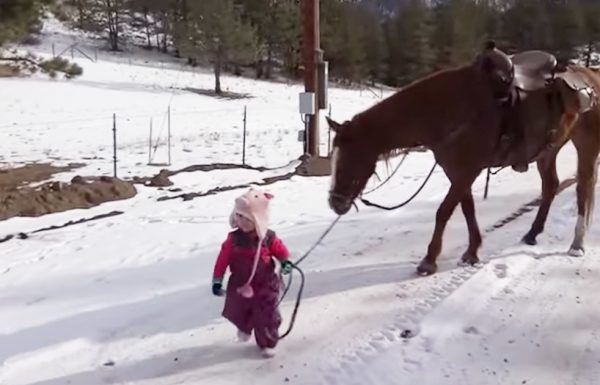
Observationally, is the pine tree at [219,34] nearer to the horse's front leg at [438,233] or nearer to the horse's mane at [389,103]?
the horse's mane at [389,103]

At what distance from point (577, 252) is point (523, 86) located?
1.45m

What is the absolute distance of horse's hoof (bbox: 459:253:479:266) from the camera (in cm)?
510

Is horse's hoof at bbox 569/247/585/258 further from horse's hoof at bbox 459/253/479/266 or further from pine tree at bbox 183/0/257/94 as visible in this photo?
pine tree at bbox 183/0/257/94

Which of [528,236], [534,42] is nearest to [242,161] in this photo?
Result: [528,236]

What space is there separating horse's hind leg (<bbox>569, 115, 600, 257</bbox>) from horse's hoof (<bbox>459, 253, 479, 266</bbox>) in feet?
2.93

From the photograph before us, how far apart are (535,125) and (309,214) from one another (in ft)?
9.59

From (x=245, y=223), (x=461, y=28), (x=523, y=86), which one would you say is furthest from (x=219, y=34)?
(x=245, y=223)

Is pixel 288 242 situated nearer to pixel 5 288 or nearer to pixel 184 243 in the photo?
pixel 184 243

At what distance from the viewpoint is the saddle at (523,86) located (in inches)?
191

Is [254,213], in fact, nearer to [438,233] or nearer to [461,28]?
[438,233]

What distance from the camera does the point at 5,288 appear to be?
16.6 feet

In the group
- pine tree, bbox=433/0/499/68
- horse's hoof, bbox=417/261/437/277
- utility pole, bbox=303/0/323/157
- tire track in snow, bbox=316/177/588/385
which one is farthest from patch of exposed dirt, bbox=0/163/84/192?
pine tree, bbox=433/0/499/68

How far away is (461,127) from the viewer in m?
4.78

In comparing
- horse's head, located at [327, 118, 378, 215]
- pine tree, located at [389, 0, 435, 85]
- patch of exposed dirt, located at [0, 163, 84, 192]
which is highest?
pine tree, located at [389, 0, 435, 85]
